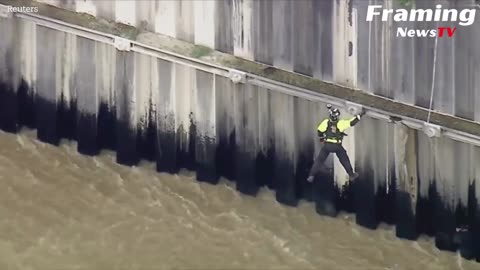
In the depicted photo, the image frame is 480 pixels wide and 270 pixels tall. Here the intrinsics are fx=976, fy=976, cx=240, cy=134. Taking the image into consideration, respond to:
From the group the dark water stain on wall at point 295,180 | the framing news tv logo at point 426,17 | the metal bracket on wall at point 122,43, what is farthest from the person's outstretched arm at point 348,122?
the metal bracket on wall at point 122,43

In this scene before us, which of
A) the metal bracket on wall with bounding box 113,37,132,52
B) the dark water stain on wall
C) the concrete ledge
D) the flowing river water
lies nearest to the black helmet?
the concrete ledge

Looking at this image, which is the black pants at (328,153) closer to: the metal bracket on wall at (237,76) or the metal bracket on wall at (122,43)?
the metal bracket on wall at (237,76)

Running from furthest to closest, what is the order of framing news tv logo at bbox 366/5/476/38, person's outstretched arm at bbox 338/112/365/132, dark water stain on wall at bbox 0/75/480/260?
dark water stain on wall at bbox 0/75/480/260, person's outstretched arm at bbox 338/112/365/132, framing news tv logo at bbox 366/5/476/38

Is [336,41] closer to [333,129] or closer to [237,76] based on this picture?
[333,129]

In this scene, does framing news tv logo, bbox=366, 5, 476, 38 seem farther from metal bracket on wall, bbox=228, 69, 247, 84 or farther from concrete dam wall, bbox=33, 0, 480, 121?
metal bracket on wall, bbox=228, 69, 247, 84

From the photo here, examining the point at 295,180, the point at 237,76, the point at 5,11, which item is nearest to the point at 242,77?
the point at 237,76
